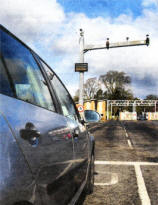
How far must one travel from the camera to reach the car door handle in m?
1.26

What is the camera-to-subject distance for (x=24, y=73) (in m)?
1.69

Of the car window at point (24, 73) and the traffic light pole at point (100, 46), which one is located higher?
the traffic light pole at point (100, 46)

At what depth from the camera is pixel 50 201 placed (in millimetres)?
1421

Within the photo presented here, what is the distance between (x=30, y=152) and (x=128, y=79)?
77.7 meters

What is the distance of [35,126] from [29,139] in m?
0.14

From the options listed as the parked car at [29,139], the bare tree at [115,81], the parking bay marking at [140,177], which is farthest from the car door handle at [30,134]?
the bare tree at [115,81]

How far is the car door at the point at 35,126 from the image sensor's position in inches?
49.9

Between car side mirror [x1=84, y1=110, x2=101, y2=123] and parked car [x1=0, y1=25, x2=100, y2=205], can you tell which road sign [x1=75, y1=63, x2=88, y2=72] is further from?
parked car [x1=0, y1=25, x2=100, y2=205]

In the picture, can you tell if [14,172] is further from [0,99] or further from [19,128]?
[0,99]

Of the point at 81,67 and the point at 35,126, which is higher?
the point at 81,67

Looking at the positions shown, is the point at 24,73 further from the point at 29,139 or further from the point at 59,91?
the point at 59,91

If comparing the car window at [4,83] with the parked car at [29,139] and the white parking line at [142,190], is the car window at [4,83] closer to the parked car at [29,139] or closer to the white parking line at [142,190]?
the parked car at [29,139]

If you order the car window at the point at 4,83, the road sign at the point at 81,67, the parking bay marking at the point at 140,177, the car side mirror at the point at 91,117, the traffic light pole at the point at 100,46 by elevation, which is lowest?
the parking bay marking at the point at 140,177

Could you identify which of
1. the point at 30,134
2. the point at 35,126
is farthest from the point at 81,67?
the point at 30,134
